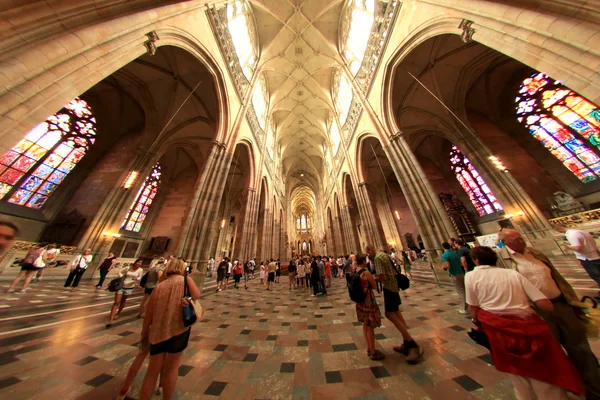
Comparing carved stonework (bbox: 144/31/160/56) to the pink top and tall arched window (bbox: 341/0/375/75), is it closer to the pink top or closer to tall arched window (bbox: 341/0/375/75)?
the pink top

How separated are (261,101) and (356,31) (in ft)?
28.4

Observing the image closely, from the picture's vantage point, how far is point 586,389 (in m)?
1.32

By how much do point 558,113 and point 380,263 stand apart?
15.4 metres

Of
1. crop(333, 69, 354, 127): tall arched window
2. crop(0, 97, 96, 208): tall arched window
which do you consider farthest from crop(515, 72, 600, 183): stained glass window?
crop(0, 97, 96, 208): tall arched window

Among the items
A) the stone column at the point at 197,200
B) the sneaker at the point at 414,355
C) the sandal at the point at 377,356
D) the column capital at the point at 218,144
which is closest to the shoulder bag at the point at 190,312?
the sandal at the point at 377,356

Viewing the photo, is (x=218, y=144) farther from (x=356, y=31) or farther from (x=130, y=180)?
(x=356, y=31)

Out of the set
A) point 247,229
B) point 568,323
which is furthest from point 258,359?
point 247,229

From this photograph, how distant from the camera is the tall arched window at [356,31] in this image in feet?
36.8

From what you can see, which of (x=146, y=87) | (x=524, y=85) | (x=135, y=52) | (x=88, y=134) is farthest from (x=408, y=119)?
(x=88, y=134)

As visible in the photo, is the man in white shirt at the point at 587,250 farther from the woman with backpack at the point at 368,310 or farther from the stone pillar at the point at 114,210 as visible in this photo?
the stone pillar at the point at 114,210

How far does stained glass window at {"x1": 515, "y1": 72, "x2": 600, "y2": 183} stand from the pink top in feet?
54.7

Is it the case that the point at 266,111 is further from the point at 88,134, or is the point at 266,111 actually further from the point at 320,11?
the point at 88,134

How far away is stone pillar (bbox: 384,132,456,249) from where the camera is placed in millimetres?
7059

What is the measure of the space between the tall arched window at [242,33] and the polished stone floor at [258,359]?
1332cm
